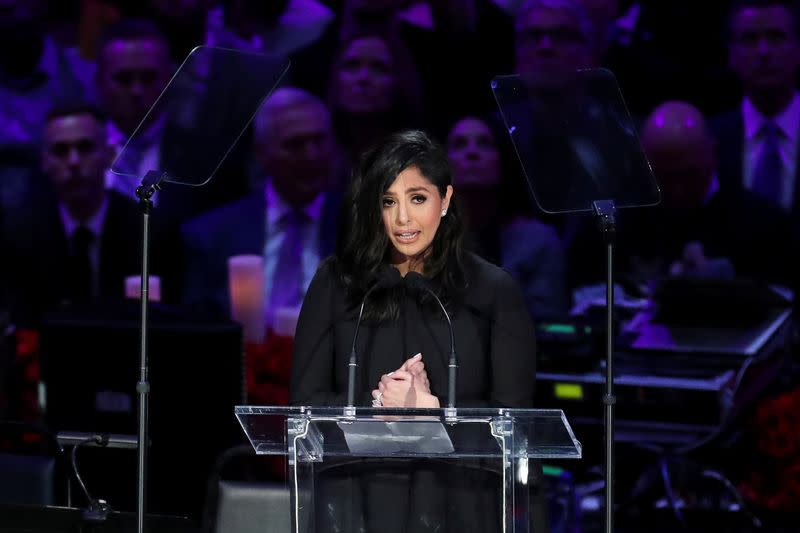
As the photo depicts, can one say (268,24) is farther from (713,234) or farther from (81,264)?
(713,234)

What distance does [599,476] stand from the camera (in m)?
5.51

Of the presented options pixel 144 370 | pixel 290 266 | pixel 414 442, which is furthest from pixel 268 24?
pixel 414 442

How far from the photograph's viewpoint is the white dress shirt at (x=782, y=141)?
555cm

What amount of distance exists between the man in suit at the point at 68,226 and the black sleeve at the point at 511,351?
3.59 metres

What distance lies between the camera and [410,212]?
2887 mm

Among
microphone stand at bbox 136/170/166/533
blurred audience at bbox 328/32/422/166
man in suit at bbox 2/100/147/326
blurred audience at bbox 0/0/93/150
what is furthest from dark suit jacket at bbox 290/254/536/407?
blurred audience at bbox 0/0/93/150

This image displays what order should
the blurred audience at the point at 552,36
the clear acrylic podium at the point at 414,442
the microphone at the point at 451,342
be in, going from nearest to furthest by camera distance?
the clear acrylic podium at the point at 414,442 → the microphone at the point at 451,342 → the blurred audience at the point at 552,36

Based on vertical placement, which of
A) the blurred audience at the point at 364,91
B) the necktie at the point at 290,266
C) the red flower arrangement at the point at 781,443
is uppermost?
the blurred audience at the point at 364,91

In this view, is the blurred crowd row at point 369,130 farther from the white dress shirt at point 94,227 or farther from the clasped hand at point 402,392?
the clasped hand at point 402,392

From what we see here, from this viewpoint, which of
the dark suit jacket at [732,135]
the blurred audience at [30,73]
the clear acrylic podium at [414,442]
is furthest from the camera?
the blurred audience at [30,73]

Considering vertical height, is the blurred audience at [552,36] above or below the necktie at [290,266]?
above

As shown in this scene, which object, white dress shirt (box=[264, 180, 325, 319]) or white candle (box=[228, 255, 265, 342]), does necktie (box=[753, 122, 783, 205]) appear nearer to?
white dress shirt (box=[264, 180, 325, 319])

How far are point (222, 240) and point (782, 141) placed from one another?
105 inches

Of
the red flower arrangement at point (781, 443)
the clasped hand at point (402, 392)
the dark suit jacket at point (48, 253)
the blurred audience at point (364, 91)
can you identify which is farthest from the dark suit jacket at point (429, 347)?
the dark suit jacket at point (48, 253)
